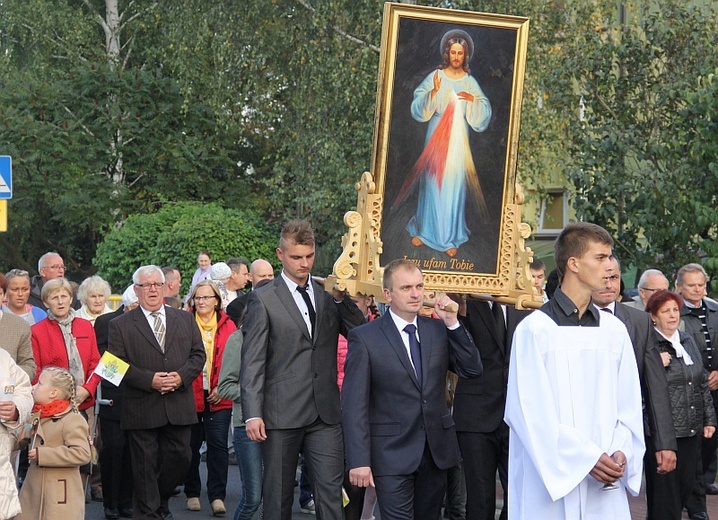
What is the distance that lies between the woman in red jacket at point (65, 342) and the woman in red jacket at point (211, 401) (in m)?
1.01

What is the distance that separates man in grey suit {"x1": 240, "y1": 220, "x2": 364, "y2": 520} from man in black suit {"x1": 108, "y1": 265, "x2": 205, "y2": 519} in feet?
6.90

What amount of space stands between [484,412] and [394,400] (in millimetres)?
1368

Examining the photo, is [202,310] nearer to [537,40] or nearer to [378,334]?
[378,334]

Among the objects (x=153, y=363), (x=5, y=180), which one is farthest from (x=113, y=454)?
(x=5, y=180)

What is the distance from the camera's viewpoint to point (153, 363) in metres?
10.8

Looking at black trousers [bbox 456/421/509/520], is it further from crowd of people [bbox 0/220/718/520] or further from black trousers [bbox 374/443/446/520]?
black trousers [bbox 374/443/446/520]

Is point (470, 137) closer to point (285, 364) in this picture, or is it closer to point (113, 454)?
point (285, 364)

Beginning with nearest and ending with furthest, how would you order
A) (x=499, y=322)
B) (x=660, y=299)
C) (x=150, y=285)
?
(x=499, y=322)
(x=660, y=299)
(x=150, y=285)

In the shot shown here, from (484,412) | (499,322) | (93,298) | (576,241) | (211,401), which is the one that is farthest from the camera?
(93,298)

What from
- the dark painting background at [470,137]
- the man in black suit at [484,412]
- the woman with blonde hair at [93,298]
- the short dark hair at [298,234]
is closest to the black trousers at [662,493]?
the man in black suit at [484,412]

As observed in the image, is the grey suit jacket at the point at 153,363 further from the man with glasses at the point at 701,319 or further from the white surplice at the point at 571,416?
the white surplice at the point at 571,416

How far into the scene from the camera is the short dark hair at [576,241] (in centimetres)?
643

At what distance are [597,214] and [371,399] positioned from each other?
400 inches

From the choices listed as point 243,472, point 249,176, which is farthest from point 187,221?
point 243,472
